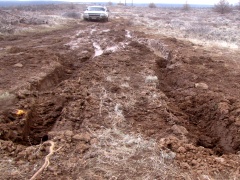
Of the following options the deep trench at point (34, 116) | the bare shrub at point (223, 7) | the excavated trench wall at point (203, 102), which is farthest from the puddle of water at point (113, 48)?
the bare shrub at point (223, 7)

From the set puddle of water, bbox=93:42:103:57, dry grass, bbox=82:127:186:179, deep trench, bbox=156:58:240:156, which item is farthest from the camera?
puddle of water, bbox=93:42:103:57

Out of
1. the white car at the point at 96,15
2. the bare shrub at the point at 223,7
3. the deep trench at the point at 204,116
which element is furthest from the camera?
the bare shrub at the point at 223,7

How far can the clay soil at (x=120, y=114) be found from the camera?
405 cm

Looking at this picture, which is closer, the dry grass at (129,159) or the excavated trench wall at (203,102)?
the dry grass at (129,159)

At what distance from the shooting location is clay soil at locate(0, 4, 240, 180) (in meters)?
4.05

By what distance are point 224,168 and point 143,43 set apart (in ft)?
31.1

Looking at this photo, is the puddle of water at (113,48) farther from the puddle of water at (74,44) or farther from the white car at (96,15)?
the white car at (96,15)

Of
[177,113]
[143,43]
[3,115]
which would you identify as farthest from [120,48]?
[3,115]

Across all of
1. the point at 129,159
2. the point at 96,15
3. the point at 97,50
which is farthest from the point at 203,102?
the point at 96,15

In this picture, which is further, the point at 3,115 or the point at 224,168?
the point at 3,115

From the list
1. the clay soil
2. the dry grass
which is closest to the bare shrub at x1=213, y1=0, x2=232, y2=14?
the clay soil

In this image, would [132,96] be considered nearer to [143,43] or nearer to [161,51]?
[161,51]

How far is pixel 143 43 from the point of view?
12.8 m

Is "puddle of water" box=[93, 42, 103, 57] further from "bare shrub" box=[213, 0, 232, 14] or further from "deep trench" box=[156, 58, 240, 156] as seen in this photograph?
"bare shrub" box=[213, 0, 232, 14]
